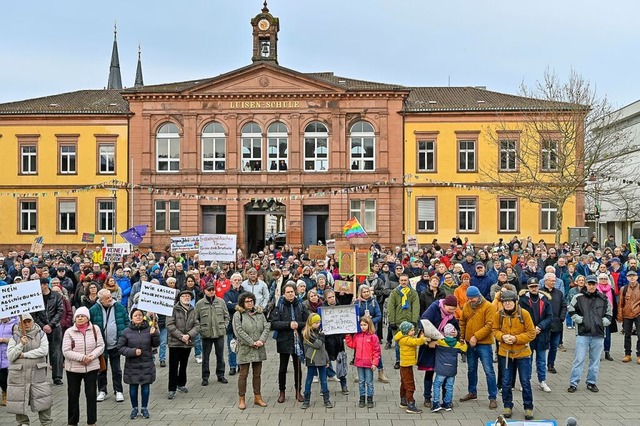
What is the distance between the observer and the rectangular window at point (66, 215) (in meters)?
43.0

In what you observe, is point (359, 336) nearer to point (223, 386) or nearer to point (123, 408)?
point (223, 386)

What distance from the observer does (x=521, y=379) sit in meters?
10.3

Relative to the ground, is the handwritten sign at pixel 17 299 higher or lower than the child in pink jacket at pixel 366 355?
higher

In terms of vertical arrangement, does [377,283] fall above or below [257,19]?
below

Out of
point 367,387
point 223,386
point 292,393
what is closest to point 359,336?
point 367,387

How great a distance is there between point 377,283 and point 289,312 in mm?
5472

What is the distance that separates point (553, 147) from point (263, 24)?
776 inches

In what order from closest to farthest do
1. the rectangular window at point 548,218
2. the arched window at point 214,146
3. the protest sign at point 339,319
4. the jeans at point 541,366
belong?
the protest sign at point 339,319 → the jeans at point 541,366 → the arched window at point 214,146 → the rectangular window at point 548,218

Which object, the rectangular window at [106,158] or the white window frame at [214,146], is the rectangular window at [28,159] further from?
the white window frame at [214,146]

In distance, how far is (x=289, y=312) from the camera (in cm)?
1145

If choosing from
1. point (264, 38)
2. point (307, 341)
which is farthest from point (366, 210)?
point (307, 341)

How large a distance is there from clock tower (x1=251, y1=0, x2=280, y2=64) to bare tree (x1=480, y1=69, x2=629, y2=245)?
14796mm

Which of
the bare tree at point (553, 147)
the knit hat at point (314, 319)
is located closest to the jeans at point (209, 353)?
the knit hat at point (314, 319)

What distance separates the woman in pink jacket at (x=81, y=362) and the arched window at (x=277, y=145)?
3185 centimetres
